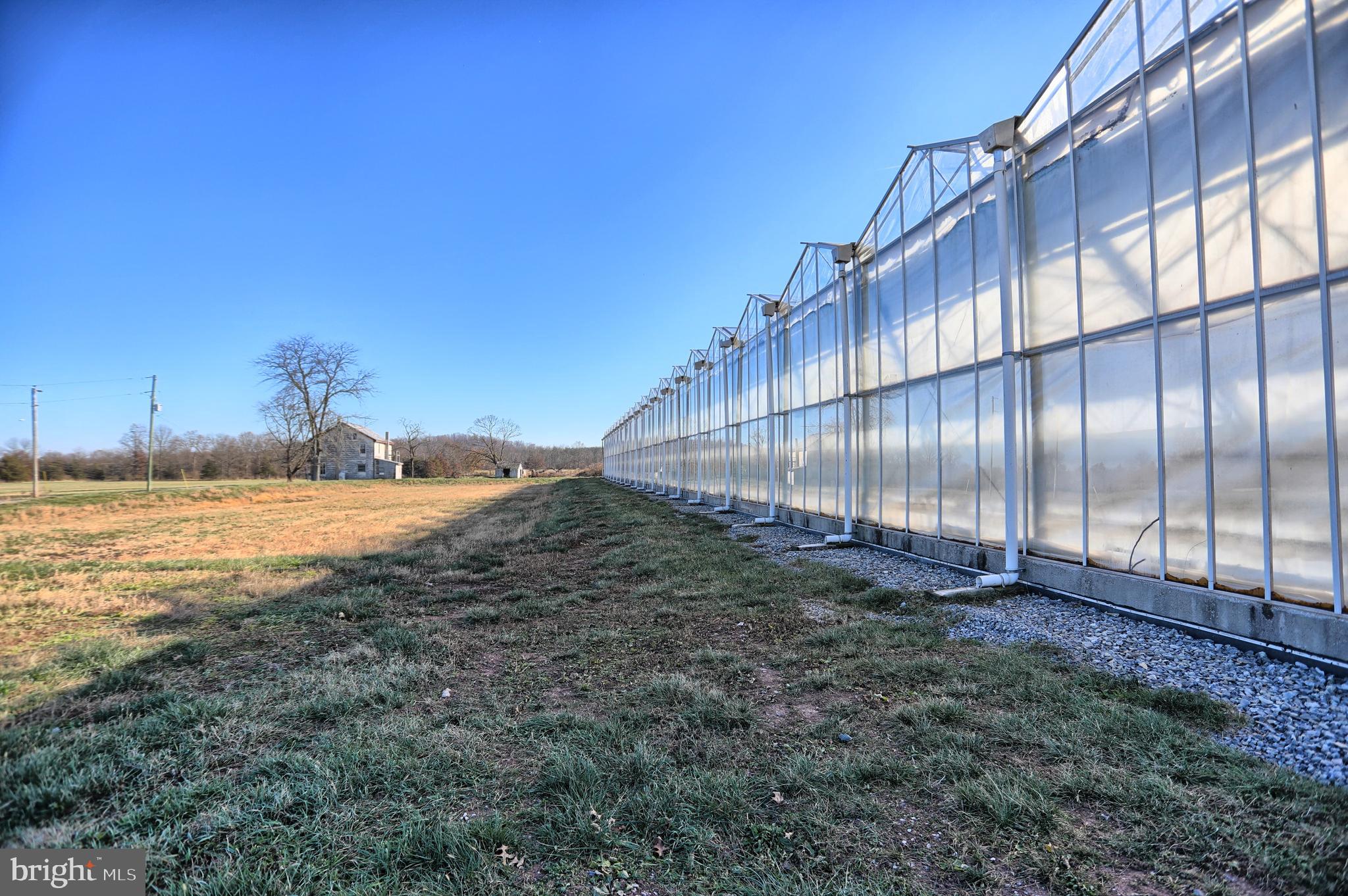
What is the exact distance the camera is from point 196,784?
2658 millimetres

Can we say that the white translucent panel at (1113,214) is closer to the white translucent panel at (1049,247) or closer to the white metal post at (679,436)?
the white translucent panel at (1049,247)

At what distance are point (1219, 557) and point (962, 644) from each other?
2196 millimetres

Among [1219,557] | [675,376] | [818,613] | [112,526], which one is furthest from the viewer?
[675,376]

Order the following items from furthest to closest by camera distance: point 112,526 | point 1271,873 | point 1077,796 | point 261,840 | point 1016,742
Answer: point 112,526
point 1016,742
point 1077,796
point 261,840
point 1271,873

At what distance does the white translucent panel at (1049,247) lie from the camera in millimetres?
6336

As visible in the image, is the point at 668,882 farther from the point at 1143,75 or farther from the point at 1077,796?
the point at 1143,75

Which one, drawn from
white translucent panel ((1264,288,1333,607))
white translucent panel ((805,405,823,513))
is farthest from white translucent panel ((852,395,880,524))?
white translucent panel ((1264,288,1333,607))

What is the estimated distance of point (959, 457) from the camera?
7.95 m

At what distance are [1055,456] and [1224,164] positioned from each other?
3.01m

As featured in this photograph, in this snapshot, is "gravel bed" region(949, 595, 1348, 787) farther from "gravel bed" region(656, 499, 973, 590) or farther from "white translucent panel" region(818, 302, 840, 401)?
"white translucent panel" region(818, 302, 840, 401)

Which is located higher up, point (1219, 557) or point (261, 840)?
point (1219, 557)

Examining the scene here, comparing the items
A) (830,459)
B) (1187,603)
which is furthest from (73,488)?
(1187,603)

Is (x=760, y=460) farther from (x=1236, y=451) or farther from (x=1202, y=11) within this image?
(x=1202, y=11)

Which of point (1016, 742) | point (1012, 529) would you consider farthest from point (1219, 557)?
point (1016, 742)
